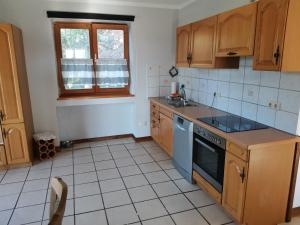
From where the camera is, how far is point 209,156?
2324mm

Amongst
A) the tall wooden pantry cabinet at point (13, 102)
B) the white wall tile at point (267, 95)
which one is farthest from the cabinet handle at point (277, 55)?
the tall wooden pantry cabinet at point (13, 102)

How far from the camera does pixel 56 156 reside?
11.8ft

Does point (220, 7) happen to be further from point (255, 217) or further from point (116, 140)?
point (116, 140)

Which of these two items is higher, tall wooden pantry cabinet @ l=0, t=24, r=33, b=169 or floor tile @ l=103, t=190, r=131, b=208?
tall wooden pantry cabinet @ l=0, t=24, r=33, b=169

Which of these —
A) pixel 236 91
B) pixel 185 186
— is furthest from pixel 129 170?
pixel 236 91

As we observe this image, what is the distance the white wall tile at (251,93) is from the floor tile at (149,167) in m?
1.50

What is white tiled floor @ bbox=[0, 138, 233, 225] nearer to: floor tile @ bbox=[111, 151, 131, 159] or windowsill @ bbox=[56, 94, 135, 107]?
floor tile @ bbox=[111, 151, 131, 159]

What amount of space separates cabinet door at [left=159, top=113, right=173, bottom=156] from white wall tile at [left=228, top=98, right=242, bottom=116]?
83 centimetres

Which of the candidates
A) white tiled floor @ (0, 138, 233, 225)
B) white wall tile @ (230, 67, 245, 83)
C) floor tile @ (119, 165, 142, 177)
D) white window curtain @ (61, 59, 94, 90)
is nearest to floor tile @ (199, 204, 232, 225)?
white tiled floor @ (0, 138, 233, 225)

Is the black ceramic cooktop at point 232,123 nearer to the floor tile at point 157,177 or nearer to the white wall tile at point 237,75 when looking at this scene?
the white wall tile at point 237,75

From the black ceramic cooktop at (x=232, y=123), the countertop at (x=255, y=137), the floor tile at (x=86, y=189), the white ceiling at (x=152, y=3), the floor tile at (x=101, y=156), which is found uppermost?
the white ceiling at (x=152, y=3)

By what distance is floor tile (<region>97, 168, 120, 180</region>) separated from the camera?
2.92 meters

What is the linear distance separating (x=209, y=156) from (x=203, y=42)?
1434 mm

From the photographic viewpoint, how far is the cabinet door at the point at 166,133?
10.7ft
